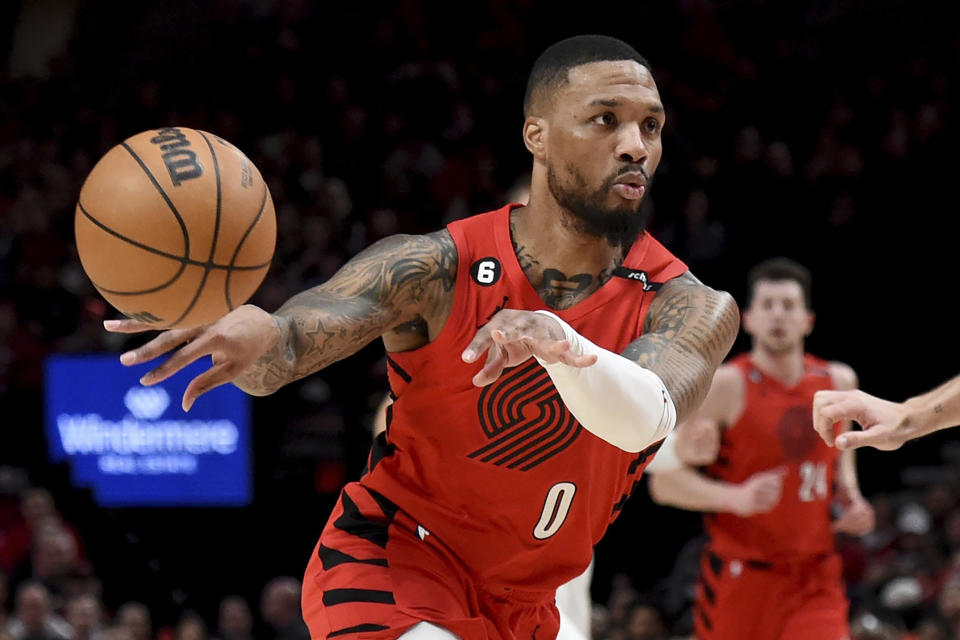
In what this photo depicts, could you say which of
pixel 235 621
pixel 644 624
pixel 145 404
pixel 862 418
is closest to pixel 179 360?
pixel 862 418

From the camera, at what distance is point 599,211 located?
3732 millimetres

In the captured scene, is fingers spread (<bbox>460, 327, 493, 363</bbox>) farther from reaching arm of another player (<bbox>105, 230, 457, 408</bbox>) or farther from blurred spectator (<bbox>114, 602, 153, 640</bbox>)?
blurred spectator (<bbox>114, 602, 153, 640</bbox>)

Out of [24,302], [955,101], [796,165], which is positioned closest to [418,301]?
[24,302]

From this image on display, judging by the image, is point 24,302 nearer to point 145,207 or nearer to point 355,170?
point 355,170

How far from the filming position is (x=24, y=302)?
1144 centimetres

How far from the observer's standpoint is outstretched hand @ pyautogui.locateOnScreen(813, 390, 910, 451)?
12.1 ft

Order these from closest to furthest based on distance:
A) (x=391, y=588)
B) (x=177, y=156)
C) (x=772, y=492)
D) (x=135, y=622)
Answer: (x=177, y=156) → (x=391, y=588) → (x=772, y=492) → (x=135, y=622)

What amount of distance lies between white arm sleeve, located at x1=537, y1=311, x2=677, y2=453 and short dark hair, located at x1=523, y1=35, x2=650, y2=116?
983mm

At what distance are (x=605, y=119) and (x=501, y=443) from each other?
95 centimetres

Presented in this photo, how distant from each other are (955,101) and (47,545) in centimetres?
948

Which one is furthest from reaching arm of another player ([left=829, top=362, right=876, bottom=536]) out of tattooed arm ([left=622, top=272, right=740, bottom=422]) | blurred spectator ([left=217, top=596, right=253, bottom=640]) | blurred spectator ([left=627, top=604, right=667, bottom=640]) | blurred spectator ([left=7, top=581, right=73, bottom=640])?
blurred spectator ([left=7, top=581, right=73, bottom=640])

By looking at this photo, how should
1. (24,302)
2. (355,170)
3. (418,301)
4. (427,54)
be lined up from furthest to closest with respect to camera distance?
(427,54), (355,170), (24,302), (418,301)

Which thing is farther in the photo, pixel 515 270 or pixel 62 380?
pixel 62 380

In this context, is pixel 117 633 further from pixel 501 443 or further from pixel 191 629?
pixel 501 443
